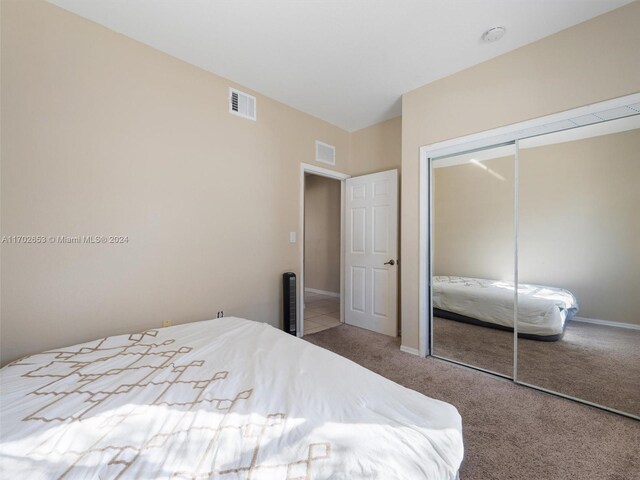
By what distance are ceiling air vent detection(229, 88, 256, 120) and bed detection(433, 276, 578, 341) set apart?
2.62 metres

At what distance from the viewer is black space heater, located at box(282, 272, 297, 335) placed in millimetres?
3010

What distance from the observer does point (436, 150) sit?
268 centimetres

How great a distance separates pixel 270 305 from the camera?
301cm

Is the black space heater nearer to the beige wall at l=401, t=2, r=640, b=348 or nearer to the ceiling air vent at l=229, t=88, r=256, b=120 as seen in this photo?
the beige wall at l=401, t=2, r=640, b=348

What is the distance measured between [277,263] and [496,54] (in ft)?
9.34

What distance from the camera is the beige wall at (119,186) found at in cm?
168

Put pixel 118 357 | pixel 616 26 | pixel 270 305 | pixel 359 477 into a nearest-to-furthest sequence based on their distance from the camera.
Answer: pixel 359 477, pixel 118 357, pixel 616 26, pixel 270 305

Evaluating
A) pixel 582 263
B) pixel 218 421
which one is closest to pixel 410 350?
pixel 582 263

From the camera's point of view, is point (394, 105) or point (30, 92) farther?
point (394, 105)

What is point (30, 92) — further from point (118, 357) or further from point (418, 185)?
point (418, 185)

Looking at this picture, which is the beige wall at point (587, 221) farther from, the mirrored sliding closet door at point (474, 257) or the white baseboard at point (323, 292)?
the white baseboard at point (323, 292)

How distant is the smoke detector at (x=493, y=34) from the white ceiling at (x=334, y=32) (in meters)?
0.04

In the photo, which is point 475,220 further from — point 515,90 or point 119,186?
point 119,186

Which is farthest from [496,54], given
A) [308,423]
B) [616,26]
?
[308,423]
